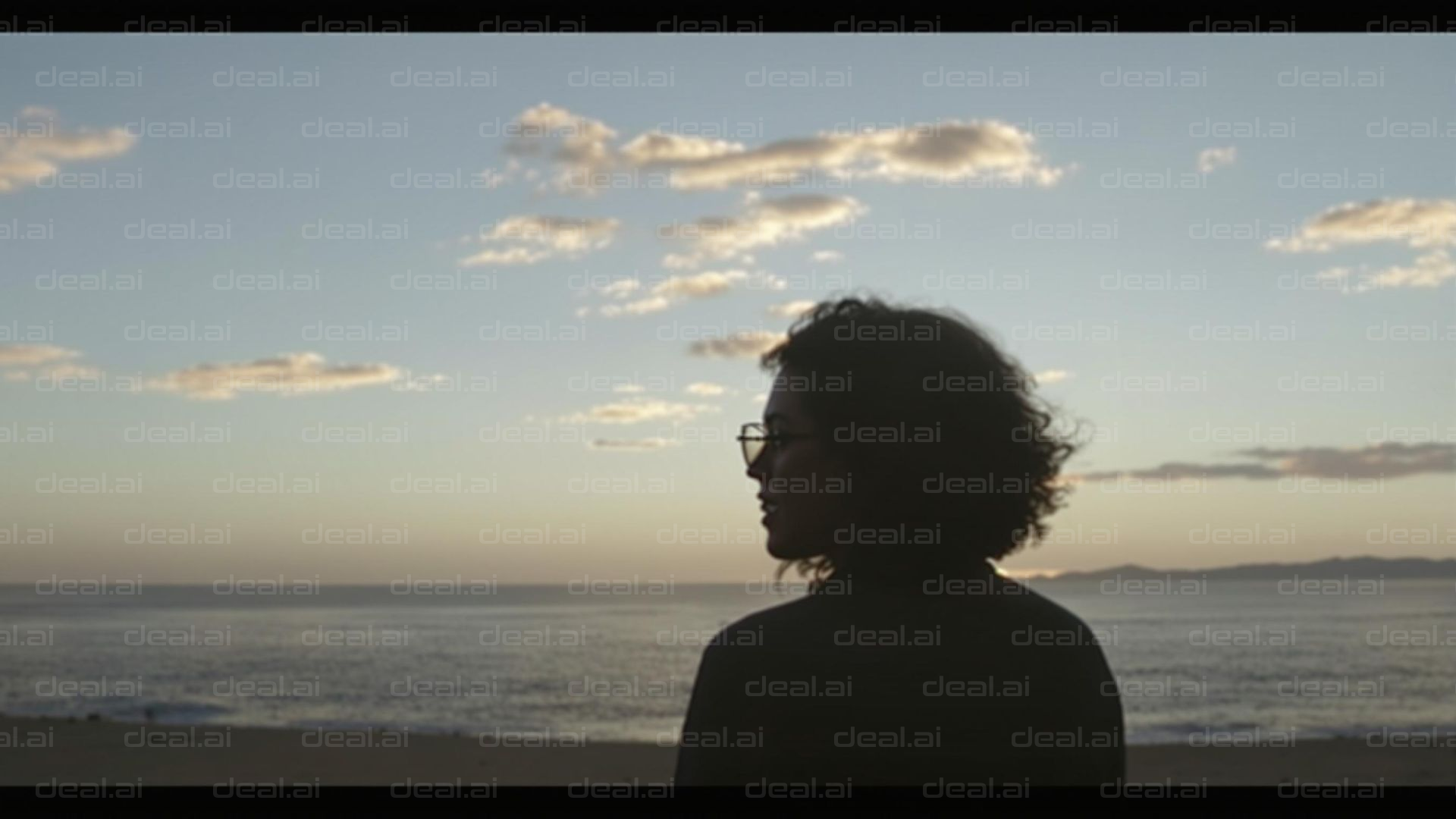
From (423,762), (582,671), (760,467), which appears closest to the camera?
(760,467)

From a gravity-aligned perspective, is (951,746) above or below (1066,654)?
below

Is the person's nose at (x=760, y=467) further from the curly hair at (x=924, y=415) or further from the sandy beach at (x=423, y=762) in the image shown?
the sandy beach at (x=423, y=762)

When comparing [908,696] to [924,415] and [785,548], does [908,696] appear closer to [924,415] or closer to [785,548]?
[785,548]

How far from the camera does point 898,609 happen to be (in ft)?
4.79

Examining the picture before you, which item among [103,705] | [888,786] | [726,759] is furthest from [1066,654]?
[103,705]

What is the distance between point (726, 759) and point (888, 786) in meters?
0.21

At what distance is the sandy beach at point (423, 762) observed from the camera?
37.5 feet

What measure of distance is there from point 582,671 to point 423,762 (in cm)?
2582

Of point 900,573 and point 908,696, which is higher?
point 900,573

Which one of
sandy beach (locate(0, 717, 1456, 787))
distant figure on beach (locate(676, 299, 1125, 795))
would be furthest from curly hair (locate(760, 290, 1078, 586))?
sandy beach (locate(0, 717, 1456, 787))

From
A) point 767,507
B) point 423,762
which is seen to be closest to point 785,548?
point 767,507

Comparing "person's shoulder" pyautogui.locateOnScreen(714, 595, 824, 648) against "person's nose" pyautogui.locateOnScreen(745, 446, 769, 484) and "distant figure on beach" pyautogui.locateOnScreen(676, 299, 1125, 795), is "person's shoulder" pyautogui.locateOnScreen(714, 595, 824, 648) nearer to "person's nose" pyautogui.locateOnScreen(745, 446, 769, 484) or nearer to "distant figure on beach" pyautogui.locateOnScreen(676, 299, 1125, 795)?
"distant figure on beach" pyautogui.locateOnScreen(676, 299, 1125, 795)

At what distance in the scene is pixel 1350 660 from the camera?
1478 inches

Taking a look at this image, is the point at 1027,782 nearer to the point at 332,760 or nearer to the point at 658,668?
the point at 332,760
